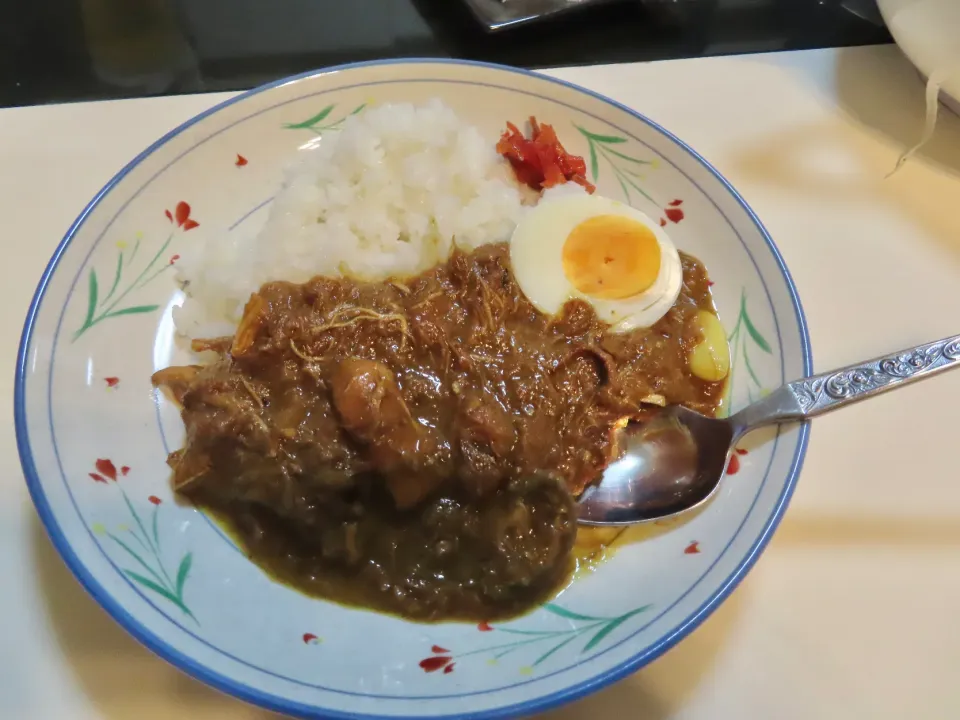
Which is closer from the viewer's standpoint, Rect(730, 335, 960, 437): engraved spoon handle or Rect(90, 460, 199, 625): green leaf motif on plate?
Rect(90, 460, 199, 625): green leaf motif on plate

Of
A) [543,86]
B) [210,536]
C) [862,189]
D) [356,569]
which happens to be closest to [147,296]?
[210,536]

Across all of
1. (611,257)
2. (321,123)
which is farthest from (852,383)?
(321,123)

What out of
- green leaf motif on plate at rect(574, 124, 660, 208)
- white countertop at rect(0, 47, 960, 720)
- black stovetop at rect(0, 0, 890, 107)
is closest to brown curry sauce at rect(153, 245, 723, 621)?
white countertop at rect(0, 47, 960, 720)

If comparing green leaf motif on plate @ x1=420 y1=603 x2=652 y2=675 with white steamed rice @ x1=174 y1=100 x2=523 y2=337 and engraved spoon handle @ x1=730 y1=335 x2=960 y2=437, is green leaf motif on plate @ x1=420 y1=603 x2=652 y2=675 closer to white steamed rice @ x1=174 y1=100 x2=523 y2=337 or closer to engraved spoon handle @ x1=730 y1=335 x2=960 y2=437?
engraved spoon handle @ x1=730 y1=335 x2=960 y2=437

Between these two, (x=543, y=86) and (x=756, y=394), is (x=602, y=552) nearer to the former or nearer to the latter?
(x=756, y=394)

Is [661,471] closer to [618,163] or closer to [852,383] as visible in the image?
[852,383]

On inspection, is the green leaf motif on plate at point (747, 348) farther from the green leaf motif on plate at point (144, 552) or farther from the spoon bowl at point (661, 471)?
the green leaf motif on plate at point (144, 552)

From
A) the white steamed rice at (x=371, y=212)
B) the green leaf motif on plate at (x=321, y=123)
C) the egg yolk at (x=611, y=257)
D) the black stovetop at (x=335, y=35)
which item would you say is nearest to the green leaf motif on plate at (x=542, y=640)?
the egg yolk at (x=611, y=257)
